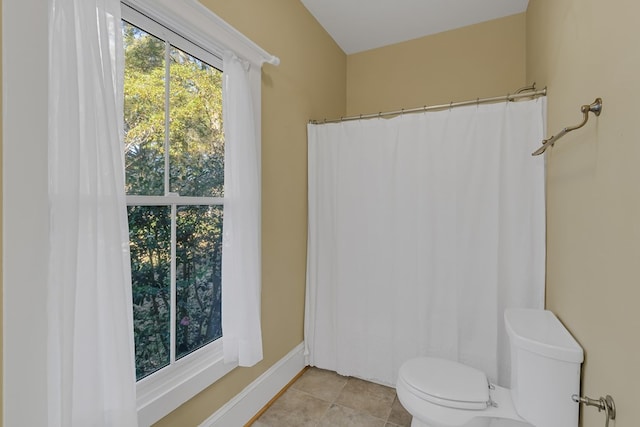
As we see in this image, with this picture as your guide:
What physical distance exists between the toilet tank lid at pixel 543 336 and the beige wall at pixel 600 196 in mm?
39

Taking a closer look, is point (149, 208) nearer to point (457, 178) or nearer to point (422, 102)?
point (457, 178)

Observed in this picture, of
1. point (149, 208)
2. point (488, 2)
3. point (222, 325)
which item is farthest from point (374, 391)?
point (488, 2)

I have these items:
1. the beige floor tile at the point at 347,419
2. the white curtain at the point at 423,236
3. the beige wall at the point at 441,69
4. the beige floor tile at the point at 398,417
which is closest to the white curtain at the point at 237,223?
the beige floor tile at the point at 347,419

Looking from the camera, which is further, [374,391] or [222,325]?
[374,391]

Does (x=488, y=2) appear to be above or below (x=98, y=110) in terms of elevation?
above

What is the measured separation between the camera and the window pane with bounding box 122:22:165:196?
118 centimetres

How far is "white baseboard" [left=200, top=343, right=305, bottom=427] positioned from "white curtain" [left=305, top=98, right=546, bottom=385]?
0.56 feet

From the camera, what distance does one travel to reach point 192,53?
56.6 inches

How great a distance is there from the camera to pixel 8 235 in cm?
76

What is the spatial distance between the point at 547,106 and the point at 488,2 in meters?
1.07

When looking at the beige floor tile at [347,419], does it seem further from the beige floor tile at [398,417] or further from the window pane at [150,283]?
the window pane at [150,283]

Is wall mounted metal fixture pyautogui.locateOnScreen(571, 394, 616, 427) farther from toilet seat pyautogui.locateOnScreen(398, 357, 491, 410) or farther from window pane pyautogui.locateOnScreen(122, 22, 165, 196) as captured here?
window pane pyautogui.locateOnScreen(122, 22, 165, 196)

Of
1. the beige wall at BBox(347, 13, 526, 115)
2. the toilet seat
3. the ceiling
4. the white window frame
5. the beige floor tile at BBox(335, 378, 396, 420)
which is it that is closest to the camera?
the white window frame

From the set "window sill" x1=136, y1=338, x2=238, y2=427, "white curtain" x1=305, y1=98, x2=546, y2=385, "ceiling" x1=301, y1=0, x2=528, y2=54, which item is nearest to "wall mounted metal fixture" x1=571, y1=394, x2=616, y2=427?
"white curtain" x1=305, y1=98, x2=546, y2=385
